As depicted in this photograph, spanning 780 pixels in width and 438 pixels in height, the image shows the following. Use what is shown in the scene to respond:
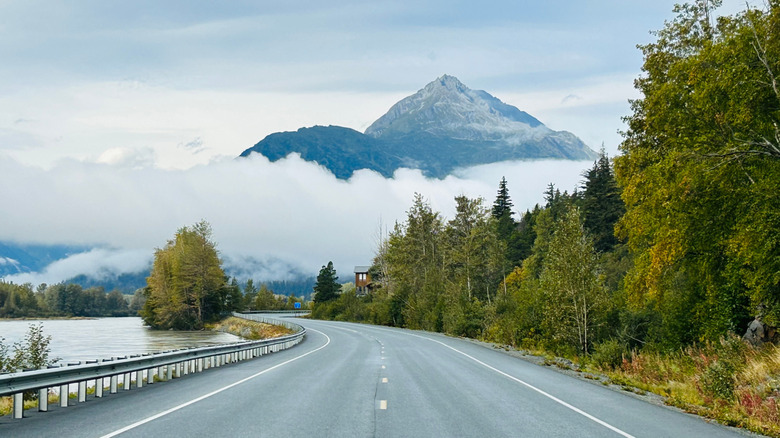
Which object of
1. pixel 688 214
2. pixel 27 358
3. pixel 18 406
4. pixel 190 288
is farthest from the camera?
pixel 190 288

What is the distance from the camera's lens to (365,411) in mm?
11156

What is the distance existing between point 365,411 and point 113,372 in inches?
262

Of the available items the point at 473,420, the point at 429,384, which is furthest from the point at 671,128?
the point at 473,420

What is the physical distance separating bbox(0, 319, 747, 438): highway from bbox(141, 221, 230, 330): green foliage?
284 ft

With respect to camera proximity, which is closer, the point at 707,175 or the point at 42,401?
the point at 42,401

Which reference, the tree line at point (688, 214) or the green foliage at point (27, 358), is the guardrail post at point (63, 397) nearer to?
the green foliage at point (27, 358)

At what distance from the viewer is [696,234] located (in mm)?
23125

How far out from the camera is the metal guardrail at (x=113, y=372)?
34.7ft

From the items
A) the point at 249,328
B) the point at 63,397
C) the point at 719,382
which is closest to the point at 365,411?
the point at 63,397

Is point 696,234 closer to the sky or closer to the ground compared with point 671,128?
closer to the ground

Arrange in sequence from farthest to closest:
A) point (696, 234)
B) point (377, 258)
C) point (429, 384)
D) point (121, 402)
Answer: point (377, 258)
point (696, 234)
point (429, 384)
point (121, 402)

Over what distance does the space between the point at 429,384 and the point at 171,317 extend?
92.3 meters

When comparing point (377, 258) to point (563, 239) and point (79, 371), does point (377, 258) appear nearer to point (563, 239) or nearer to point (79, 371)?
point (563, 239)

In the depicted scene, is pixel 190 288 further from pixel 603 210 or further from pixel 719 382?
pixel 719 382
